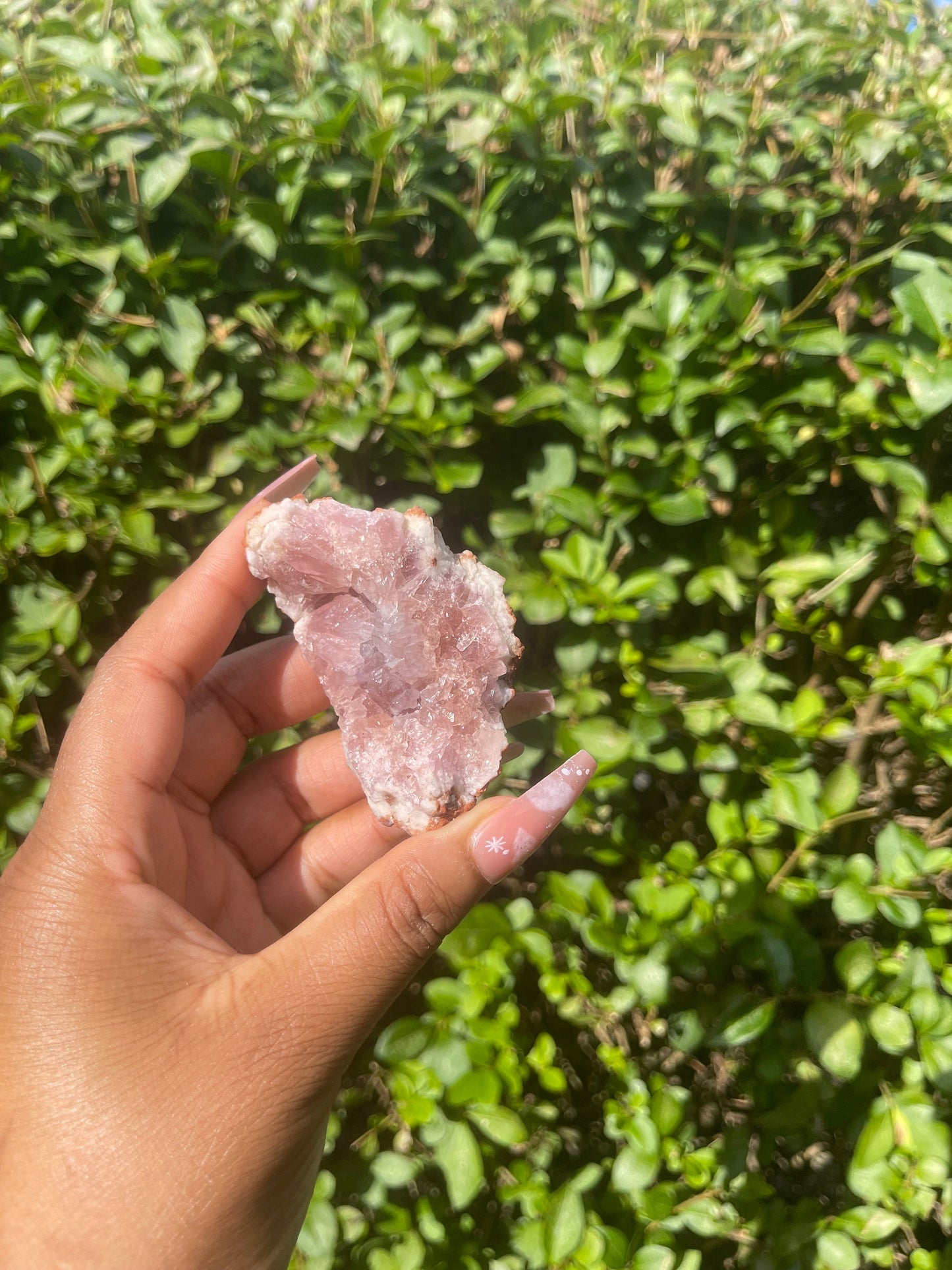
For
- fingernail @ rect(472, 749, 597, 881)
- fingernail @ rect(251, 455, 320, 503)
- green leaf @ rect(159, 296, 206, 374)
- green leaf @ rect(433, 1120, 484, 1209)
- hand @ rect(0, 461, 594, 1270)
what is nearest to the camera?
hand @ rect(0, 461, 594, 1270)

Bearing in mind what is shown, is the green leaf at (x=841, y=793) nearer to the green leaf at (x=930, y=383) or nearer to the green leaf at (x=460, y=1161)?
the green leaf at (x=930, y=383)

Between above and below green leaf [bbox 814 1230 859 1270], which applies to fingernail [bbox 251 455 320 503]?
above

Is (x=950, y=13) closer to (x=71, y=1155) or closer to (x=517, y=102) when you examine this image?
(x=517, y=102)

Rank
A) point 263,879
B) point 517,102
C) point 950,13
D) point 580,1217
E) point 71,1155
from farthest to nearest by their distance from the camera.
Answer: point 950,13 < point 263,879 < point 517,102 < point 580,1217 < point 71,1155

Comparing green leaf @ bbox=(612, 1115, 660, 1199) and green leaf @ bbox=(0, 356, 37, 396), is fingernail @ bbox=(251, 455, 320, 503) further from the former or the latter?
green leaf @ bbox=(612, 1115, 660, 1199)

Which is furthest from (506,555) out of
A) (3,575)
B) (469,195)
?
(3,575)

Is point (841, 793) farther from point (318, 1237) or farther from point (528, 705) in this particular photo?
point (318, 1237)

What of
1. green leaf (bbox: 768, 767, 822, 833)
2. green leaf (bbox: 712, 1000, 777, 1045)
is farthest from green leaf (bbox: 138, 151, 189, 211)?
green leaf (bbox: 712, 1000, 777, 1045)

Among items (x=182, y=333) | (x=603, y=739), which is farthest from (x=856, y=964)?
(x=182, y=333)
